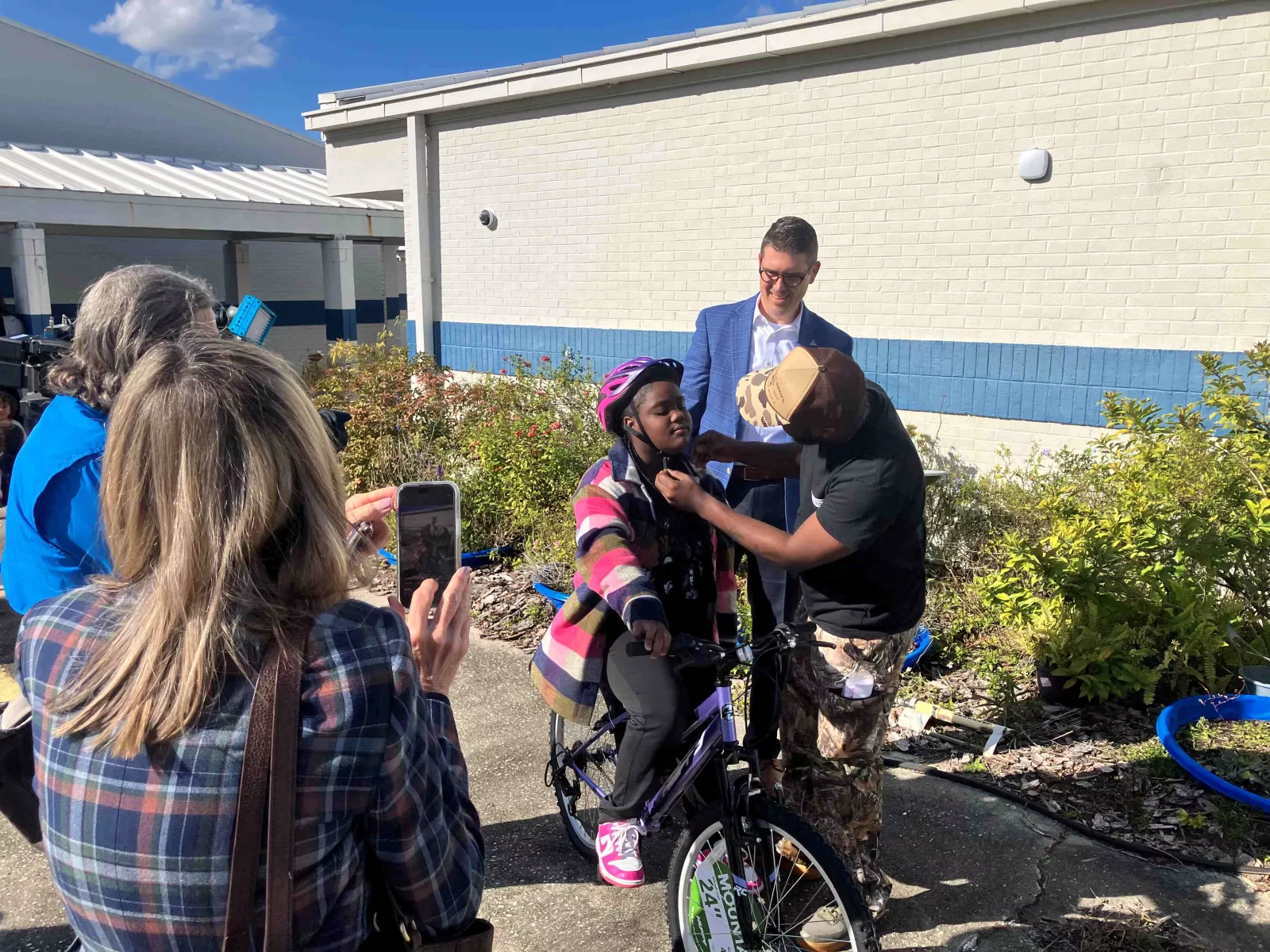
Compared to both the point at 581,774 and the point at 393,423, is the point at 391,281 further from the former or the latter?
the point at 581,774

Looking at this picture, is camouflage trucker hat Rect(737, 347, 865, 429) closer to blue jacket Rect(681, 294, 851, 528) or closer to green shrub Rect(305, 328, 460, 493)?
blue jacket Rect(681, 294, 851, 528)

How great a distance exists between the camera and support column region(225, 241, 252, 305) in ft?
69.8

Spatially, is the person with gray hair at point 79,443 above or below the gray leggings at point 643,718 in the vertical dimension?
above

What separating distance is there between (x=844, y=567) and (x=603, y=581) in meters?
0.72

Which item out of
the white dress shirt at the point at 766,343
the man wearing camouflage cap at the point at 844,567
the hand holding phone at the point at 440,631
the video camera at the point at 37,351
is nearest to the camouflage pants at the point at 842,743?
the man wearing camouflage cap at the point at 844,567

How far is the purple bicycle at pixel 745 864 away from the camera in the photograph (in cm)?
250

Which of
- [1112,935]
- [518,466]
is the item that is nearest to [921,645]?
[1112,935]

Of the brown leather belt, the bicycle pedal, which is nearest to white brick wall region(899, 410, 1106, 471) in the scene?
the brown leather belt

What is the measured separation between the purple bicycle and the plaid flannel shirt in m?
1.27

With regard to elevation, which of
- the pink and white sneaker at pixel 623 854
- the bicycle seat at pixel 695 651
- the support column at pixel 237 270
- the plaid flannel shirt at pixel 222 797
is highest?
the support column at pixel 237 270

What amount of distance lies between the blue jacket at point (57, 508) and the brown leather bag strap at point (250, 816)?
1394 mm

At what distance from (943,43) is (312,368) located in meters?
8.35

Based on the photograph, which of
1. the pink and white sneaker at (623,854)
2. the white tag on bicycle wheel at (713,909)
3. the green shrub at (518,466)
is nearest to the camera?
the white tag on bicycle wheel at (713,909)

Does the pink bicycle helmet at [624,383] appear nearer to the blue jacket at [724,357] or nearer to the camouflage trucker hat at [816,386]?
the camouflage trucker hat at [816,386]
